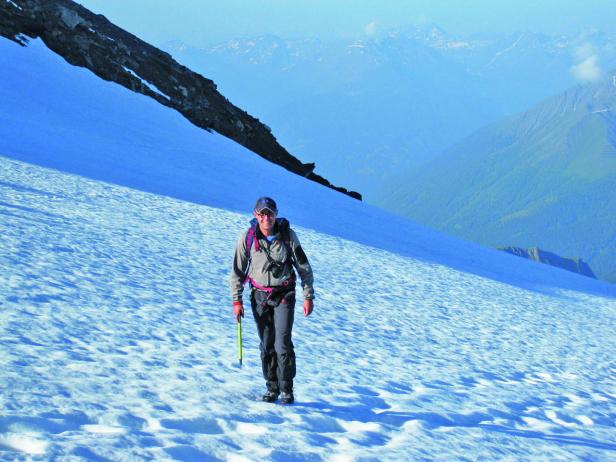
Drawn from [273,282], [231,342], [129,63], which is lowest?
[231,342]

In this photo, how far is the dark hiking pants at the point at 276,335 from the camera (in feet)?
24.8

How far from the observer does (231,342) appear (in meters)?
10.2

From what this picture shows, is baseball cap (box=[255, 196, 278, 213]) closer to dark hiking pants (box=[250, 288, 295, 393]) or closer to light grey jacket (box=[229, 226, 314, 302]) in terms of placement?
light grey jacket (box=[229, 226, 314, 302])

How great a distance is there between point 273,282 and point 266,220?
694mm

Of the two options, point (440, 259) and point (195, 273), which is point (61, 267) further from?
point (440, 259)

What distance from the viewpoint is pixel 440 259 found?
26.0 metres

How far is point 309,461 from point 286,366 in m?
1.63

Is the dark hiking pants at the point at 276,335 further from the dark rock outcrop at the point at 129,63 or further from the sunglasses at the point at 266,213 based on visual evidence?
the dark rock outcrop at the point at 129,63

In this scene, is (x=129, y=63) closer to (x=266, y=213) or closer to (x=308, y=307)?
(x=308, y=307)

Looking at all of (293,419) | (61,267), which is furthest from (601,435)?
(61,267)

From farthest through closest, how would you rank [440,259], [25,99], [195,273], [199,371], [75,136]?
[25,99]
[75,136]
[440,259]
[195,273]
[199,371]

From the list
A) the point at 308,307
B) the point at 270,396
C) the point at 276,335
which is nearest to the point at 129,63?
the point at 308,307

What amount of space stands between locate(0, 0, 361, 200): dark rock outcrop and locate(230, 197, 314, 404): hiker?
38497 millimetres

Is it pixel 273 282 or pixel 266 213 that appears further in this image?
pixel 273 282
